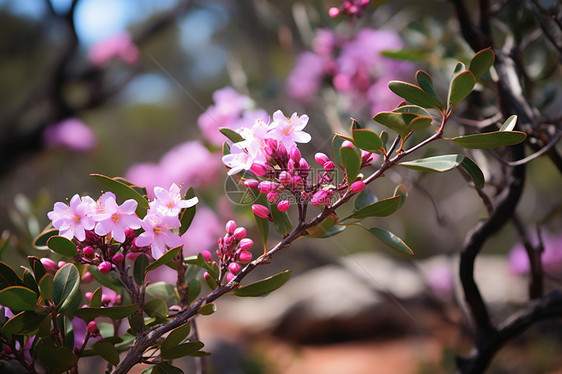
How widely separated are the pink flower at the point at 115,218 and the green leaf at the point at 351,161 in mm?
235

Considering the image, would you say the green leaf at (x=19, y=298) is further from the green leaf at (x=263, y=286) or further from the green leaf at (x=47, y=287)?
the green leaf at (x=263, y=286)

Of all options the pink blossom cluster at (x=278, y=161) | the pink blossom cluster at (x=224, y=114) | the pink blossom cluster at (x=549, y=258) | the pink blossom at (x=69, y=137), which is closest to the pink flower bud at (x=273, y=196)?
the pink blossom cluster at (x=278, y=161)

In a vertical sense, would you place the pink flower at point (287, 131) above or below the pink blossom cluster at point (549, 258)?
above

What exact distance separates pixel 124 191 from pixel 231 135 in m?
0.14

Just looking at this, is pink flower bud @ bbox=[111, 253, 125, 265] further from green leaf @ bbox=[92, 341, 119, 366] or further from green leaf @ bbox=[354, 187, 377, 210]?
green leaf @ bbox=[354, 187, 377, 210]

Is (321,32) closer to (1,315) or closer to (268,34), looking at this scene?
(1,315)

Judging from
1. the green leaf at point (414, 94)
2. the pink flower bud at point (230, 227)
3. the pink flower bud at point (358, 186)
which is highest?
the green leaf at point (414, 94)

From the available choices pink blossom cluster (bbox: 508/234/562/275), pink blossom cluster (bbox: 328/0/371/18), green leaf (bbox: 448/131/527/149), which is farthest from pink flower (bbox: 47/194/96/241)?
pink blossom cluster (bbox: 508/234/562/275)

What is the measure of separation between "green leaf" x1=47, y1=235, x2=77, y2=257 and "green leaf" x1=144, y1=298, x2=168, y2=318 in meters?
0.11

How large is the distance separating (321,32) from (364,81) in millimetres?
291

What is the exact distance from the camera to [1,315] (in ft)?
1.94

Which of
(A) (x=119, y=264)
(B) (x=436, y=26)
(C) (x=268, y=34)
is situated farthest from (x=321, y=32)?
(C) (x=268, y=34)

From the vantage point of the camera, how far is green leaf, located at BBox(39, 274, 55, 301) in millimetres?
462

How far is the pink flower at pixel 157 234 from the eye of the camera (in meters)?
0.47
